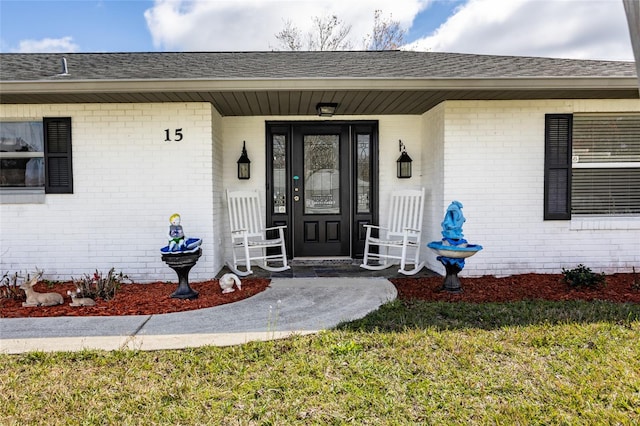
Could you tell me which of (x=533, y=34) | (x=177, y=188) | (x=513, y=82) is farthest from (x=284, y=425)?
(x=533, y=34)

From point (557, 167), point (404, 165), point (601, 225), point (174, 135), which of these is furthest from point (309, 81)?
point (601, 225)

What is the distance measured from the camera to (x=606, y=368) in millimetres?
2537

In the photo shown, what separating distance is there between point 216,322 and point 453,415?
6.64 feet

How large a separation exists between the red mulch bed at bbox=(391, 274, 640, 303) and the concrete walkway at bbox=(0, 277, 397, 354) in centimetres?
46

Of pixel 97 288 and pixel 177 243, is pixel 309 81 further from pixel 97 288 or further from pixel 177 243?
pixel 97 288

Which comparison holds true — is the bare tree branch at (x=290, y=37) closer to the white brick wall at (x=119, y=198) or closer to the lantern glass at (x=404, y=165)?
the lantern glass at (x=404, y=165)

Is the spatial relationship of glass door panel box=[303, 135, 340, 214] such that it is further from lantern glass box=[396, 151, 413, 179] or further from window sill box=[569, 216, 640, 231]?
window sill box=[569, 216, 640, 231]

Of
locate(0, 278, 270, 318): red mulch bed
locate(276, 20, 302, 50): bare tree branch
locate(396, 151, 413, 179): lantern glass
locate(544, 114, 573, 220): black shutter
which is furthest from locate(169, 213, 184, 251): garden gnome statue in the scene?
locate(276, 20, 302, 50): bare tree branch

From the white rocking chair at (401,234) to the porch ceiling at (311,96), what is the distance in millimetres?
1274

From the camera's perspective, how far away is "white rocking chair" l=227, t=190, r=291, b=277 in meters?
5.45

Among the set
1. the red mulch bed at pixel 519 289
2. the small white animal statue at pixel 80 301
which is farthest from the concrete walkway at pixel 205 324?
the red mulch bed at pixel 519 289

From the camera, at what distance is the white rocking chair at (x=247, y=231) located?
17.9 feet

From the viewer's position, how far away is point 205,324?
3.37m

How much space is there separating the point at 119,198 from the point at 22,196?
1.23 meters
